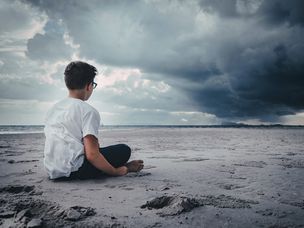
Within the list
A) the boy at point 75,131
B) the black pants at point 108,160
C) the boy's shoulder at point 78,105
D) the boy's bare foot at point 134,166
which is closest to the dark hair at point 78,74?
the boy at point 75,131

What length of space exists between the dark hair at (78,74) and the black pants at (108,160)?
0.95 m

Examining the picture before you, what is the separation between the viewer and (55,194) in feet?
9.95

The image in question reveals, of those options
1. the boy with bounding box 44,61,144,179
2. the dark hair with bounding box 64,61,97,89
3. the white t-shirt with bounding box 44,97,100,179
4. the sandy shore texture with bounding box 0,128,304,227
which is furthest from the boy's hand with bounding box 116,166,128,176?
the dark hair with bounding box 64,61,97,89

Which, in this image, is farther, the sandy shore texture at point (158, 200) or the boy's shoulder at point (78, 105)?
the boy's shoulder at point (78, 105)

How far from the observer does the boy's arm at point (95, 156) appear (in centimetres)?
332

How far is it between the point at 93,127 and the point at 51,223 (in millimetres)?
1325

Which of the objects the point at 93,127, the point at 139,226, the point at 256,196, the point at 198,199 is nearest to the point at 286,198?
the point at 256,196

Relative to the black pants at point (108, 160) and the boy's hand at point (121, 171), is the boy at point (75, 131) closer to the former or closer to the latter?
the black pants at point (108, 160)

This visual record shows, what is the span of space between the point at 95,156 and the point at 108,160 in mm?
505

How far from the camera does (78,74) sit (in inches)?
135

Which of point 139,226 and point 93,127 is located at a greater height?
point 93,127

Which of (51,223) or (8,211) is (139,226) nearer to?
(51,223)

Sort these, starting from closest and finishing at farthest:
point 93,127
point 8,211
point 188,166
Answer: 1. point 8,211
2. point 93,127
3. point 188,166

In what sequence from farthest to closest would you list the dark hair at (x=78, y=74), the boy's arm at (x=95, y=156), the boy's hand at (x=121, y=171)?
1. the boy's hand at (x=121, y=171)
2. the dark hair at (x=78, y=74)
3. the boy's arm at (x=95, y=156)
